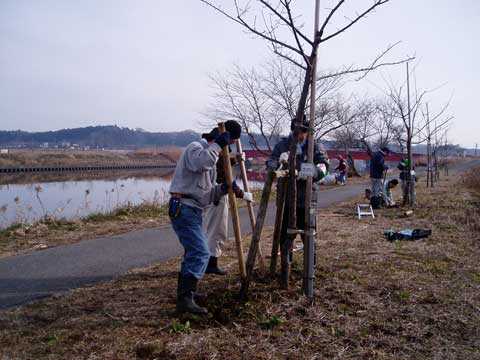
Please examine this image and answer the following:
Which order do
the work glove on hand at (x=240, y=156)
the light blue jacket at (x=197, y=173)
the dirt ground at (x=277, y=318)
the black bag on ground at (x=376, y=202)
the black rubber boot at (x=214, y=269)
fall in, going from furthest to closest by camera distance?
the black bag on ground at (x=376, y=202) < the black rubber boot at (x=214, y=269) < the work glove on hand at (x=240, y=156) < the light blue jacket at (x=197, y=173) < the dirt ground at (x=277, y=318)

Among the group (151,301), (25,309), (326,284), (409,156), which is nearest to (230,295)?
(151,301)

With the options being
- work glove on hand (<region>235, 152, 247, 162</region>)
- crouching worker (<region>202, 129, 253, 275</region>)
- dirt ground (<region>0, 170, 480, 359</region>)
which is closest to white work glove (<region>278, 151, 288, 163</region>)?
work glove on hand (<region>235, 152, 247, 162</region>)

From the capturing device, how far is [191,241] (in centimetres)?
391

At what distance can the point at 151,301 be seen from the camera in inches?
170

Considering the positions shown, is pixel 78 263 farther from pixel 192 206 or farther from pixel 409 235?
pixel 409 235

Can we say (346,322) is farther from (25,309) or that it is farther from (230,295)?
(25,309)

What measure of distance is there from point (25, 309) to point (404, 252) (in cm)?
484

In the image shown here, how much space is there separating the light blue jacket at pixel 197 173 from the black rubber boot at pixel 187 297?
2.21 ft

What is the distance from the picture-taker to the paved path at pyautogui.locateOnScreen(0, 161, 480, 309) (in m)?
4.95

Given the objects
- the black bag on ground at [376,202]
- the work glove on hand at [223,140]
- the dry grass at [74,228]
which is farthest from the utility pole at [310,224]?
the black bag on ground at [376,202]

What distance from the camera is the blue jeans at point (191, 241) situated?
3883mm

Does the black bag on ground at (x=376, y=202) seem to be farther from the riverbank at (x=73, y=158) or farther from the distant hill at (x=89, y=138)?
the distant hill at (x=89, y=138)

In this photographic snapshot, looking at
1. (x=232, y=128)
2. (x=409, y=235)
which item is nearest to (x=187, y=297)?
(x=232, y=128)

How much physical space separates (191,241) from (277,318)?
1.00 m
